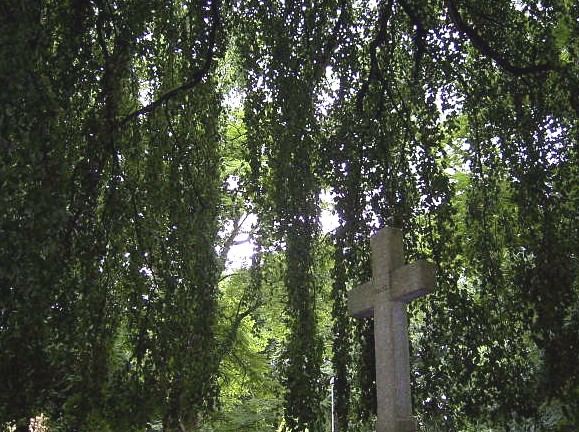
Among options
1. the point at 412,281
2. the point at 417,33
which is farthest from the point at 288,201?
the point at 417,33

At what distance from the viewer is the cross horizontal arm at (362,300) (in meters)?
3.44

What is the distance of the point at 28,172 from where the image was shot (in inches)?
103

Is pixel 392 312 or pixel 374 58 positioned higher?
pixel 374 58

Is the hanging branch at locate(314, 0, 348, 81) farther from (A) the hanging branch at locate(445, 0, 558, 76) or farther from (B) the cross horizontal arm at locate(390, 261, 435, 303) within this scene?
(B) the cross horizontal arm at locate(390, 261, 435, 303)

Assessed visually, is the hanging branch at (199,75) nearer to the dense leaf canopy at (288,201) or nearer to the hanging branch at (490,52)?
the dense leaf canopy at (288,201)

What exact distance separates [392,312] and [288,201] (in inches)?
42.2

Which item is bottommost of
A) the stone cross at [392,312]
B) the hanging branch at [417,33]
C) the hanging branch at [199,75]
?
the stone cross at [392,312]

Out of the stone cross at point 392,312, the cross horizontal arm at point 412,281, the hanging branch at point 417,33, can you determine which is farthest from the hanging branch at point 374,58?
the cross horizontal arm at point 412,281

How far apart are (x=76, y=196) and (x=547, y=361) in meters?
2.82

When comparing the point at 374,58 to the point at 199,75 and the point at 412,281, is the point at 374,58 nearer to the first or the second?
the point at 199,75

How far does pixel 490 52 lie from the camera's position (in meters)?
3.89

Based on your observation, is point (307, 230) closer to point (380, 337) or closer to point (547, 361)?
point (380, 337)

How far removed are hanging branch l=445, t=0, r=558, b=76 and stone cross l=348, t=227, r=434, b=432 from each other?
135cm

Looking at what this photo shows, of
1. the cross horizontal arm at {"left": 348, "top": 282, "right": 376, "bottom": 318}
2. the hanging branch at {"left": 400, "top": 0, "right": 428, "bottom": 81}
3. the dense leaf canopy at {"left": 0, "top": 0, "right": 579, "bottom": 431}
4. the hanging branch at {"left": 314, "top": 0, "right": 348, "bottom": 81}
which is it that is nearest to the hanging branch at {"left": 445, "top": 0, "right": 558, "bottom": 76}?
the dense leaf canopy at {"left": 0, "top": 0, "right": 579, "bottom": 431}
